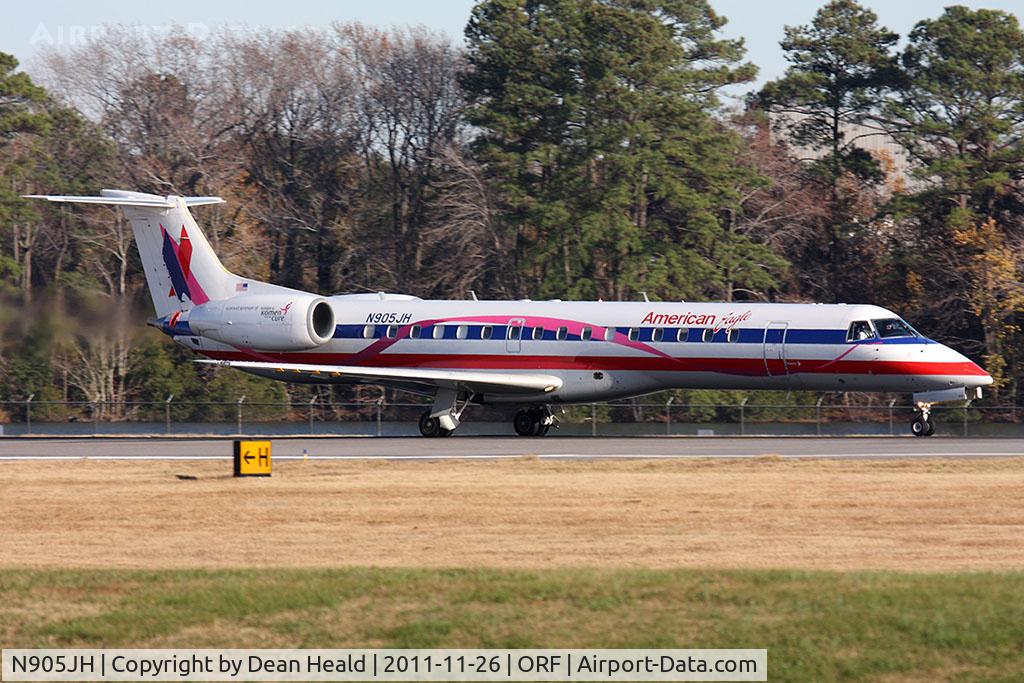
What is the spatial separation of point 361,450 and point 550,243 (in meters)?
26.0

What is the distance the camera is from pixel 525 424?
140ft

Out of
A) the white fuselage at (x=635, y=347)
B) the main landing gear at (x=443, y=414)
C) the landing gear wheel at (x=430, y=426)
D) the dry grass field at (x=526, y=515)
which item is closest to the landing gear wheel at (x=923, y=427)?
the white fuselage at (x=635, y=347)

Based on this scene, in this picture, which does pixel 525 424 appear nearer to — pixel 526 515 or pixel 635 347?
pixel 635 347

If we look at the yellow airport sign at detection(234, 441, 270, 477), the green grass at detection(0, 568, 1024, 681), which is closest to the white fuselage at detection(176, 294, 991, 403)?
the yellow airport sign at detection(234, 441, 270, 477)

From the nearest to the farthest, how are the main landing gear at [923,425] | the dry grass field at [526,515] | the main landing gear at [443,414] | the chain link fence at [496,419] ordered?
the dry grass field at [526,515] → the main landing gear at [923,425] → the main landing gear at [443,414] → the chain link fence at [496,419]

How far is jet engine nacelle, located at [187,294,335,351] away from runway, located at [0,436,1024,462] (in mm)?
Answer: 2941

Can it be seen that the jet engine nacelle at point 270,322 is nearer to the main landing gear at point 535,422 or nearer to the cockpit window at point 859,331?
the main landing gear at point 535,422

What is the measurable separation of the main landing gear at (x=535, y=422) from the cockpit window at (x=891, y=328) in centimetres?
913

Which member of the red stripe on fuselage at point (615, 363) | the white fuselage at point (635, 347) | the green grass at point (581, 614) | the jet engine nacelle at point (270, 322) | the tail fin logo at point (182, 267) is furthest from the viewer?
the tail fin logo at point (182, 267)

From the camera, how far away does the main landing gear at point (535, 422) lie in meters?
42.7

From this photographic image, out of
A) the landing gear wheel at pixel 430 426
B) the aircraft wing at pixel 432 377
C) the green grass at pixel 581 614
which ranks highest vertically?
the aircraft wing at pixel 432 377

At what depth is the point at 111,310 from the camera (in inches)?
1817

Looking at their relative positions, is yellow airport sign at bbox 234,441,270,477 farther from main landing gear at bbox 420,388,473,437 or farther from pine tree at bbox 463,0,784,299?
pine tree at bbox 463,0,784,299

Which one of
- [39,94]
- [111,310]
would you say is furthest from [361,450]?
[39,94]
